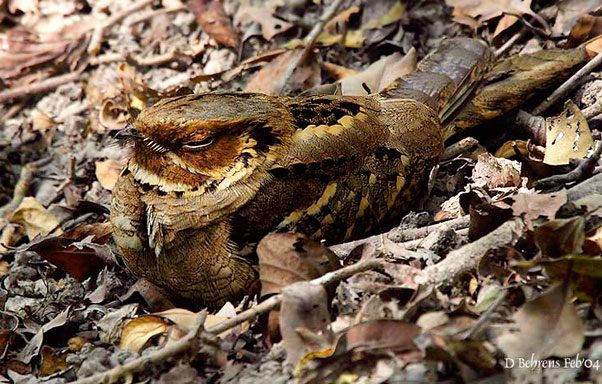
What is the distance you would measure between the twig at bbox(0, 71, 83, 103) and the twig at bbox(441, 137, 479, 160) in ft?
9.36

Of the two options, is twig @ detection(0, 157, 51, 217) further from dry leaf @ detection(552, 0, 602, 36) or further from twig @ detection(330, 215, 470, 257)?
dry leaf @ detection(552, 0, 602, 36)

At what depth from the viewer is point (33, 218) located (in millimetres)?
4211

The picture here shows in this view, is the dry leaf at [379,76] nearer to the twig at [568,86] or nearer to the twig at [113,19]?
the twig at [568,86]

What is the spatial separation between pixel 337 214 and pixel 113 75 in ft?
8.89

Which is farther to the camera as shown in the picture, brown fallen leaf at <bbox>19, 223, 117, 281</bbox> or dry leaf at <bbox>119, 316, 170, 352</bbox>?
brown fallen leaf at <bbox>19, 223, 117, 281</bbox>

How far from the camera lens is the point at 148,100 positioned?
470 centimetres

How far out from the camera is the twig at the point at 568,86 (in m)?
3.66

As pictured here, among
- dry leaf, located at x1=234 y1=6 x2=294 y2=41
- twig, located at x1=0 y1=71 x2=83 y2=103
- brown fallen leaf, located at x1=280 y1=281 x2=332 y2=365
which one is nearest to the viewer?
brown fallen leaf, located at x1=280 y1=281 x2=332 y2=365

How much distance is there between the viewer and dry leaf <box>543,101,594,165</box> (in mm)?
3234

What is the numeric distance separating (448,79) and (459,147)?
1.15 ft

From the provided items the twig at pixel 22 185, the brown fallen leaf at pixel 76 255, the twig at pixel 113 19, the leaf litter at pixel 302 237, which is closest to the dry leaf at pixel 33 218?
the leaf litter at pixel 302 237

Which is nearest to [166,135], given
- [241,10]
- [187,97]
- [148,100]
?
[187,97]

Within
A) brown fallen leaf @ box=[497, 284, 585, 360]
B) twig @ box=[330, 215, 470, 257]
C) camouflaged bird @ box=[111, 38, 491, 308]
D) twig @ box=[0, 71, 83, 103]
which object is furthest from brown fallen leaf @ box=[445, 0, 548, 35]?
twig @ box=[0, 71, 83, 103]

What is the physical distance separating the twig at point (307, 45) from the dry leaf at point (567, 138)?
65.4 inches
